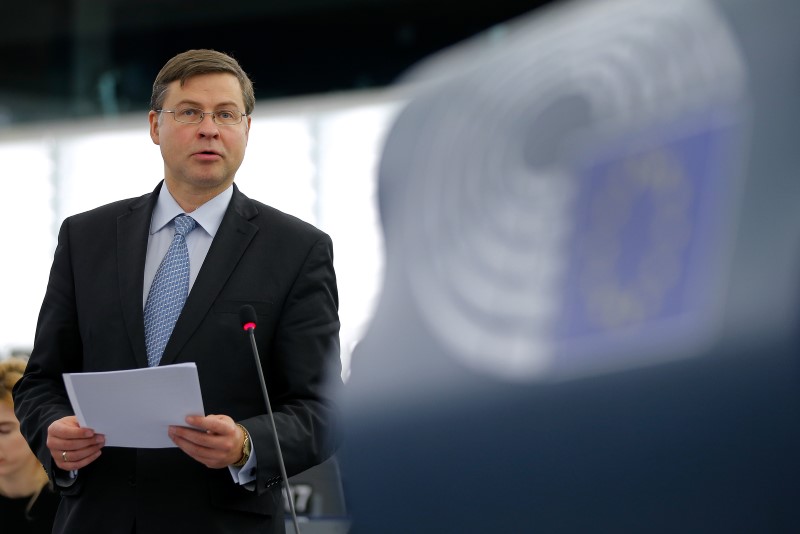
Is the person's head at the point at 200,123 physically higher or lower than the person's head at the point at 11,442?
higher

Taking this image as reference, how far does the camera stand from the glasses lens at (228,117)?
1467 millimetres

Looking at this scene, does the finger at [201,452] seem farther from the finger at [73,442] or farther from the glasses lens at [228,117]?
the glasses lens at [228,117]

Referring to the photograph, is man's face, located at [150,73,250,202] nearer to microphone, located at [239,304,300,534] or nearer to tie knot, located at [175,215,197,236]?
tie knot, located at [175,215,197,236]

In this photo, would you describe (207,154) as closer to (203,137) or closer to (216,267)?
(203,137)

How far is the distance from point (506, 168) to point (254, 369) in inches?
99.8

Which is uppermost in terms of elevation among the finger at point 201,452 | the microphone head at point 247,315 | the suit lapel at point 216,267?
the suit lapel at point 216,267

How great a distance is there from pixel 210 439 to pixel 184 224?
360mm

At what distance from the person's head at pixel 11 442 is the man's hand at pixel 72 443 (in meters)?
1.11

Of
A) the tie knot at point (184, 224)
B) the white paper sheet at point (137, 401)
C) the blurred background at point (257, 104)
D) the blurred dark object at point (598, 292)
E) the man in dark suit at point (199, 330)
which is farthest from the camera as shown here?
the blurred background at point (257, 104)

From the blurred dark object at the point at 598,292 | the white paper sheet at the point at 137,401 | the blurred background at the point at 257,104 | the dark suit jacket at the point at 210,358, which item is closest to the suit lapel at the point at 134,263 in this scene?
the dark suit jacket at the point at 210,358

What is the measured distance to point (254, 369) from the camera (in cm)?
142

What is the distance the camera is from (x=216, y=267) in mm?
1435

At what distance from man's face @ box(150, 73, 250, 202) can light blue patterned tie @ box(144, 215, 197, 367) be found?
0.34ft

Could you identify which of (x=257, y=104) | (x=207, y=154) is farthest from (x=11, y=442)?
(x=257, y=104)
